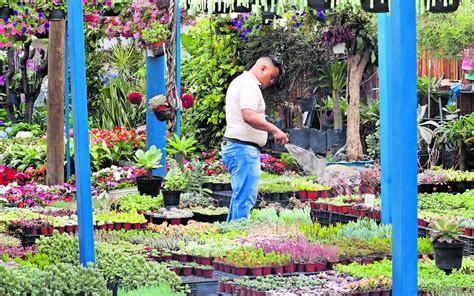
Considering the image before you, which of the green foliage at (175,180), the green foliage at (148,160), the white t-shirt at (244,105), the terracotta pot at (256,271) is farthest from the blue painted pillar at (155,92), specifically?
the terracotta pot at (256,271)

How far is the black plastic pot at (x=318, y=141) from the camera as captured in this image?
1557 centimetres

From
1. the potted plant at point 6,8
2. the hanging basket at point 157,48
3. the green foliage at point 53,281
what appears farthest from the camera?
the hanging basket at point 157,48

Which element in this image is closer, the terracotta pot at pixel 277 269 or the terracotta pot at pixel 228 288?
the terracotta pot at pixel 228 288

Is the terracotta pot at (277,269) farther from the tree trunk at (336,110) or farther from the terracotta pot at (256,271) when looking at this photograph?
the tree trunk at (336,110)

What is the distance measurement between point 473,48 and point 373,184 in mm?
4165

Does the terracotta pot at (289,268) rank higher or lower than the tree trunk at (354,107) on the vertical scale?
lower

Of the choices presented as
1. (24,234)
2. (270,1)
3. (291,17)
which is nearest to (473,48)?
(291,17)

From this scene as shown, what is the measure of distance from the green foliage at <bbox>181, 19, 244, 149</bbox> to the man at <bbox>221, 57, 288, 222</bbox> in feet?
22.4

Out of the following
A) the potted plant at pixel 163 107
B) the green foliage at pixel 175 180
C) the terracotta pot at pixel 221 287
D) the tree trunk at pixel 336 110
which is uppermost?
the potted plant at pixel 163 107

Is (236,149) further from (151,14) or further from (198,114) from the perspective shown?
(198,114)

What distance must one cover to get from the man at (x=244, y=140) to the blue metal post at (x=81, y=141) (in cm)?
334

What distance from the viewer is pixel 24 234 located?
8891 mm

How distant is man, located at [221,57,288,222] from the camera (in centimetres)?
941

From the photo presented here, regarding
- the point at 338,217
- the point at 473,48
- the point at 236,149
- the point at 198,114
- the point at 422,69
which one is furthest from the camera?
the point at 422,69
